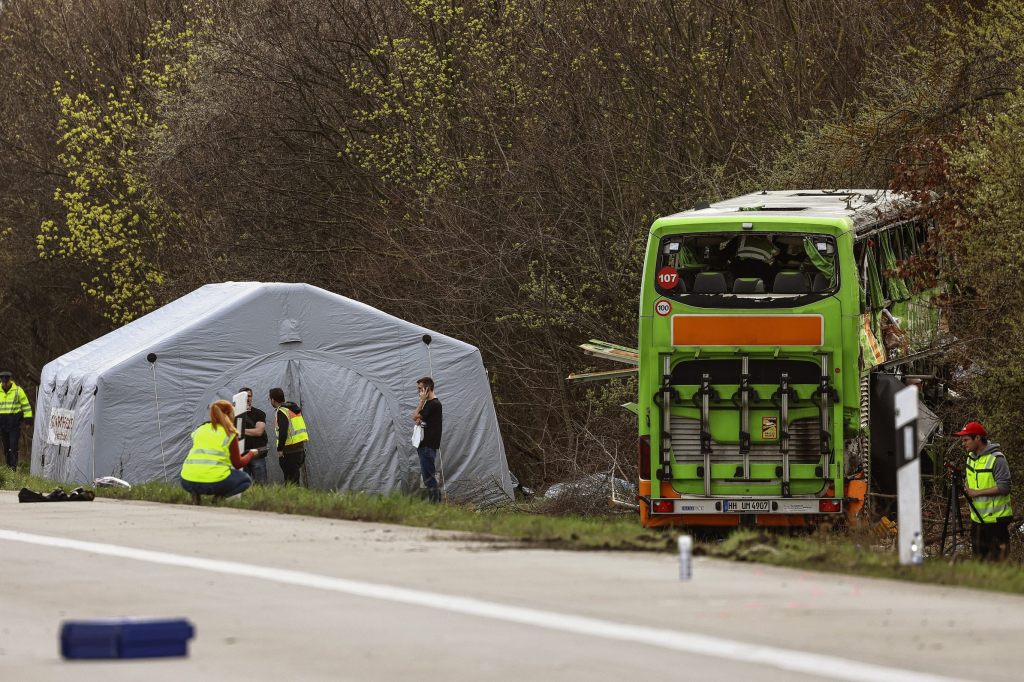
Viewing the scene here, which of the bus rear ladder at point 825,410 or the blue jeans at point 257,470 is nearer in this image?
the bus rear ladder at point 825,410

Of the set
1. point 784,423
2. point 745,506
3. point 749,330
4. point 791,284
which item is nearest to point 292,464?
point 745,506

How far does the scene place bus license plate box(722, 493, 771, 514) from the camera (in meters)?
17.5

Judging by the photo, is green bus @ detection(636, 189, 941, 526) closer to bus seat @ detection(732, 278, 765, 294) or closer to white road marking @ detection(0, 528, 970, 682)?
bus seat @ detection(732, 278, 765, 294)

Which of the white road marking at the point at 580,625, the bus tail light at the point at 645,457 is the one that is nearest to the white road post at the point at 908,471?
the white road marking at the point at 580,625

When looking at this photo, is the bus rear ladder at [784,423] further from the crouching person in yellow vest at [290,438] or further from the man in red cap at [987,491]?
the crouching person in yellow vest at [290,438]

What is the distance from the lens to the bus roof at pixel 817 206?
18609 millimetres

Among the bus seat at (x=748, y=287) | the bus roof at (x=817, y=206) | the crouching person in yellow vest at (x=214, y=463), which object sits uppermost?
the bus roof at (x=817, y=206)

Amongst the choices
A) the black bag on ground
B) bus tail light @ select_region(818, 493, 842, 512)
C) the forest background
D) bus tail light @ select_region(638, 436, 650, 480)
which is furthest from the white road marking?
the forest background

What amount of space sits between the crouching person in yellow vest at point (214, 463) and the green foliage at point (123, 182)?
2003 centimetres

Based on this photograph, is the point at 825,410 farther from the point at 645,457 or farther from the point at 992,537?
the point at 992,537

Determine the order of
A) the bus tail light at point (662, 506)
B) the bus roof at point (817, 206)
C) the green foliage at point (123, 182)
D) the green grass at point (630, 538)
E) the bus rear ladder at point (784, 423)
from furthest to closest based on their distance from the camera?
the green foliage at point (123, 182), the bus roof at point (817, 206), the bus tail light at point (662, 506), the bus rear ladder at point (784, 423), the green grass at point (630, 538)

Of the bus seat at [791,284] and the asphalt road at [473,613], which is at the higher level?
the bus seat at [791,284]

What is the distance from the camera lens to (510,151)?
31.5 m

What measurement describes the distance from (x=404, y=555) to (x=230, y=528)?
265 cm
